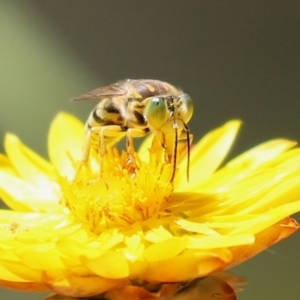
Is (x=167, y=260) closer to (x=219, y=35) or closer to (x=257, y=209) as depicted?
(x=257, y=209)

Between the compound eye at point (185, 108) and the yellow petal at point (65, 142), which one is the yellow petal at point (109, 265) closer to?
the compound eye at point (185, 108)

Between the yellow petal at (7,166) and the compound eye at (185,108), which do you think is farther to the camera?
the yellow petal at (7,166)

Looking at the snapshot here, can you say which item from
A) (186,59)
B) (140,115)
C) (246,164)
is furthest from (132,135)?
(186,59)

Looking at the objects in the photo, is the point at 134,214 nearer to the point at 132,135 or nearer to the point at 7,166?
A: the point at 132,135

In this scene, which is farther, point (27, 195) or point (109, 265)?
point (27, 195)

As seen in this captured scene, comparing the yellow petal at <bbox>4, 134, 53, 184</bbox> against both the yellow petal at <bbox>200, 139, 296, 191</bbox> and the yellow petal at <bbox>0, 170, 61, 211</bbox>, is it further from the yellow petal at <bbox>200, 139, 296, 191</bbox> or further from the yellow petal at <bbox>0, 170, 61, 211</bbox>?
the yellow petal at <bbox>200, 139, 296, 191</bbox>

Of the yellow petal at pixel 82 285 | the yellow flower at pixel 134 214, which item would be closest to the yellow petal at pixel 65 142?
the yellow flower at pixel 134 214

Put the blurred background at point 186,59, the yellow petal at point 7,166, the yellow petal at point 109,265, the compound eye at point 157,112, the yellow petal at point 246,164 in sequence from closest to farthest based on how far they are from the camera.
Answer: the yellow petal at point 109,265 → the compound eye at point 157,112 → the yellow petal at point 246,164 → the yellow petal at point 7,166 → the blurred background at point 186,59
